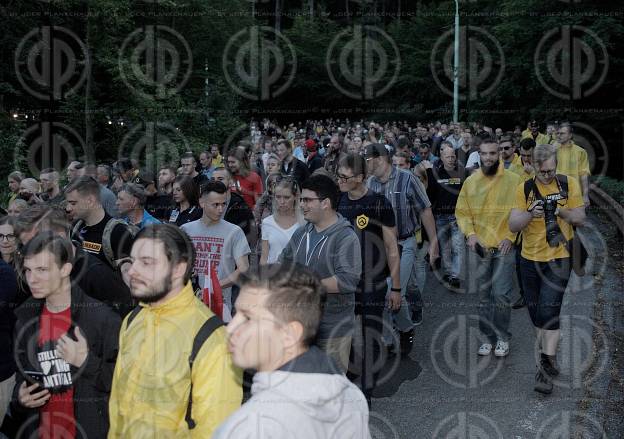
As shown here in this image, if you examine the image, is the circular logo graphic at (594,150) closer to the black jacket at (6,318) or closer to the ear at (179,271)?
the black jacket at (6,318)

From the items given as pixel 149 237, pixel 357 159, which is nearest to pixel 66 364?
pixel 149 237

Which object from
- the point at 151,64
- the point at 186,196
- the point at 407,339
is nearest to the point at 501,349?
the point at 407,339

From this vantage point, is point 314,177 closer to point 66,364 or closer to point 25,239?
point 25,239

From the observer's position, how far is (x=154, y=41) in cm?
2578

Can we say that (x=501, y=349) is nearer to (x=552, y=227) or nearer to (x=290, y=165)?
(x=552, y=227)

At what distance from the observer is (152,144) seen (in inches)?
935

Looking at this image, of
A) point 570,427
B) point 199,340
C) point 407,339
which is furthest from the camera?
point 407,339

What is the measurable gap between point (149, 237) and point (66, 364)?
800 millimetres

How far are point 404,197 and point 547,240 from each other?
60.9 inches

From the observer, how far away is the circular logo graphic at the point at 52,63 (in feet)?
70.7

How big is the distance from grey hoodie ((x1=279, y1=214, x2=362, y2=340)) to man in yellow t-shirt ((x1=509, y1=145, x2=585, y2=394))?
6.87 feet

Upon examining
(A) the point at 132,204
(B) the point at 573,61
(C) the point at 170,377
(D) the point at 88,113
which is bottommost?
(C) the point at 170,377

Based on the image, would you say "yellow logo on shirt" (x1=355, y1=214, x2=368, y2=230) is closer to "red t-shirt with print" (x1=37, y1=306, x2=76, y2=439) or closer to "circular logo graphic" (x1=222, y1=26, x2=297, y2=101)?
"red t-shirt with print" (x1=37, y1=306, x2=76, y2=439)

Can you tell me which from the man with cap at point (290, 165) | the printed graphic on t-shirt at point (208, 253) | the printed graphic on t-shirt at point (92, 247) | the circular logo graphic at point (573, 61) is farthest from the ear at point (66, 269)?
the circular logo graphic at point (573, 61)
